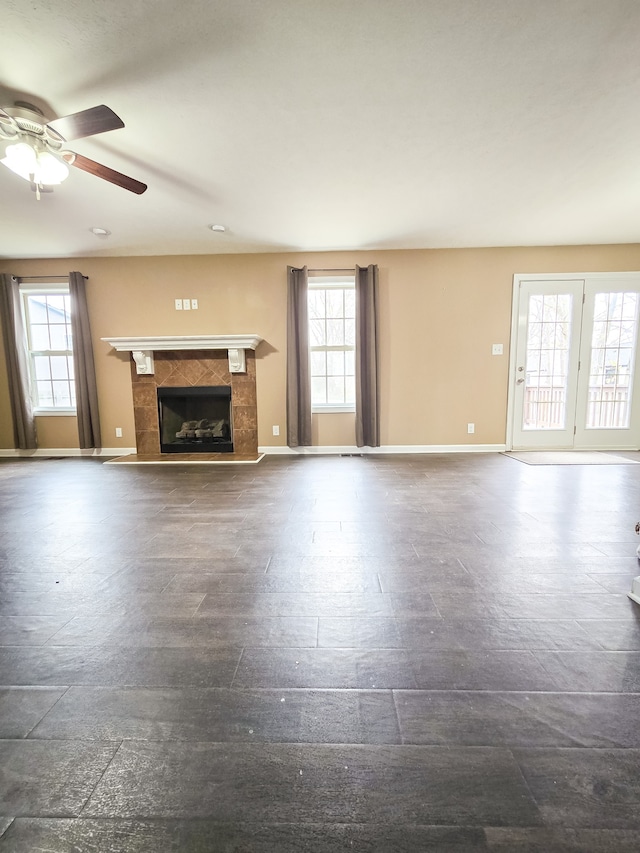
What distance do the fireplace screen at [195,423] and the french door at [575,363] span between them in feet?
12.1

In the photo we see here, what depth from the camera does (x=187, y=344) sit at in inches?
171

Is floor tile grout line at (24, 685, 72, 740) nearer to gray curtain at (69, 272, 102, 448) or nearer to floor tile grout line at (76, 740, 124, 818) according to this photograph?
floor tile grout line at (76, 740, 124, 818)

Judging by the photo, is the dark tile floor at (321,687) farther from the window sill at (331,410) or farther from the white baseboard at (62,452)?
the white baseboard at (62,452)

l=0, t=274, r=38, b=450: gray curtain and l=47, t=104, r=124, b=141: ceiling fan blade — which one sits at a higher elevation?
l=47, t=104, r=124, b=141: ceiling fan blade

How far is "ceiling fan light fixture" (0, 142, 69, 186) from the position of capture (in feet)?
6.69

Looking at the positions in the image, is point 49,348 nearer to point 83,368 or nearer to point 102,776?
point 83,368

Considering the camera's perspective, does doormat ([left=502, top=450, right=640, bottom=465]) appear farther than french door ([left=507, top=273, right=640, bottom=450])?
No

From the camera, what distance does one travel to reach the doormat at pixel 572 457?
3.85m

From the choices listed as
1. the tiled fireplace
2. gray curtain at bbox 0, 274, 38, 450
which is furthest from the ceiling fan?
gray curtain at bbox 0, 274, 38, 450

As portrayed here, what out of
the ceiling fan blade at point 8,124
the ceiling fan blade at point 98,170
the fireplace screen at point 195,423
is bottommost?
the fireplace screen at point 195,423

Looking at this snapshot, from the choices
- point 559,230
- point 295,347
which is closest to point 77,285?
point 295,347

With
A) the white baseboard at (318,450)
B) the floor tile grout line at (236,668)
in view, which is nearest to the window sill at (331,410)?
the white baseboard at (318,450)

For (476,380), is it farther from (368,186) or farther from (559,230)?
(368,186)

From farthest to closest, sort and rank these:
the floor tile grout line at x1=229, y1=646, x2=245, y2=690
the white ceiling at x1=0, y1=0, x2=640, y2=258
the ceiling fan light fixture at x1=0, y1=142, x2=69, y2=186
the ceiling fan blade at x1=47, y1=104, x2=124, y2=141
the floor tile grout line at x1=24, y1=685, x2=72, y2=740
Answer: the ceiling fan light fixture at x1=0, y1=142, x2=69, y2=186, the ceiling fan blade at x1=47, y1=104, x2=124, y2=141, the white ceiling at x1=0, y1=0, x2=640, y2=258, the floor tile grout line at x1=229, y1=646, x2=245, y2=690, the floor tile grout line at x1=24, y1=685, x2=72, y2=740
